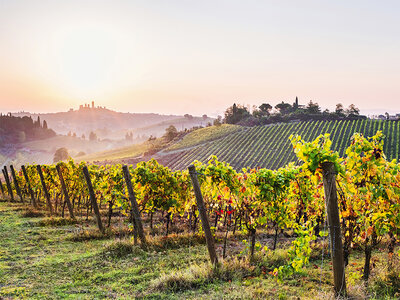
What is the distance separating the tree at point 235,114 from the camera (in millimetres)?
102456

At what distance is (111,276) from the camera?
5723mm

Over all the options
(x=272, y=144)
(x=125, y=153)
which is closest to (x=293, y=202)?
(x=272, y=144)

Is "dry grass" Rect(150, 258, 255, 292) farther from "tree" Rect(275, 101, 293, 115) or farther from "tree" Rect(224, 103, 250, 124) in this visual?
"tree" Rect(275, 101, 293, 115)

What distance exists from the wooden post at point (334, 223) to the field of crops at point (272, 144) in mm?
40537

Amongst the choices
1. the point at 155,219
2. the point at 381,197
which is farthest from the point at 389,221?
the point at 155,219

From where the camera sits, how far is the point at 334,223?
4.11 metres

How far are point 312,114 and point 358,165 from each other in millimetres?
85345

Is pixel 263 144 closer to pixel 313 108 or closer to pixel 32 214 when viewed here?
pixel 313 108

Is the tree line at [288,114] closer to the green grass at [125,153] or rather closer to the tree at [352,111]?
the tree at [352,111]

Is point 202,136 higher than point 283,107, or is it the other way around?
point 283,107

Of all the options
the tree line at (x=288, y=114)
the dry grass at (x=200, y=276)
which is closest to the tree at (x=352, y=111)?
the tree line at (x=288, y=114)

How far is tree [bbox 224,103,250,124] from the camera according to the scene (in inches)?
4034

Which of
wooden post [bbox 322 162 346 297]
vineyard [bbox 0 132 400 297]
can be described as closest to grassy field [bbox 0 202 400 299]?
vineyard [bbox 0 132 400 297]

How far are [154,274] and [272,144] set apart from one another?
174 feet
